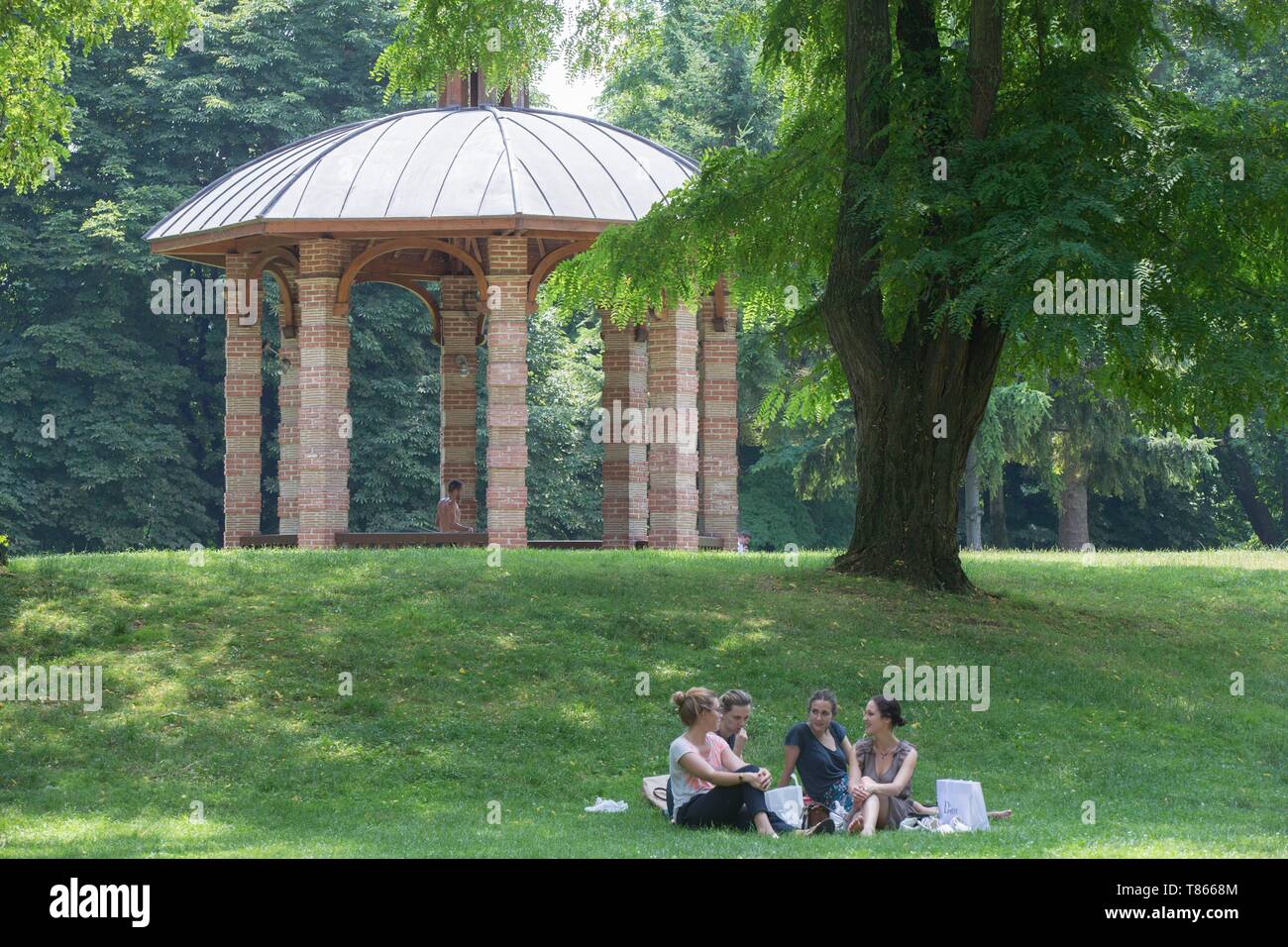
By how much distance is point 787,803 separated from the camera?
10891mm

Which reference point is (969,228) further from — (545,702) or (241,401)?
(241,401)

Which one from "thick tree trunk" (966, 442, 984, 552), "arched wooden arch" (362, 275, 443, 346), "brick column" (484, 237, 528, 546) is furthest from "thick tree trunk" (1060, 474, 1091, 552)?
"brick column" (484, 237, 528, 546)

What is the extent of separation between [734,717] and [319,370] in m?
12.8

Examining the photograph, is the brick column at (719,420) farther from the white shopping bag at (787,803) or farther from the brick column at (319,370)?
the white shopping bag at (787,803)

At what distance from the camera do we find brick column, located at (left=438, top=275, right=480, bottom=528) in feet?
92.0

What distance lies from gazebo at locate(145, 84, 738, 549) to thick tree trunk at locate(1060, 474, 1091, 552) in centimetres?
1799

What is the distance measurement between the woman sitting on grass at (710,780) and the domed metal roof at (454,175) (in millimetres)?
11835

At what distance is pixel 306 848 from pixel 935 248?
9792 mm

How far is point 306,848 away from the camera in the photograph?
1027 cm

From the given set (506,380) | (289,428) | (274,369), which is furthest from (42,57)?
(274,369)

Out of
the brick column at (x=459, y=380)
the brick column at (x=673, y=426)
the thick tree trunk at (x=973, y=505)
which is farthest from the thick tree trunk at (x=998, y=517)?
the brick column at (x=673, y=426)

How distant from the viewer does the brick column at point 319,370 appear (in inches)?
901
